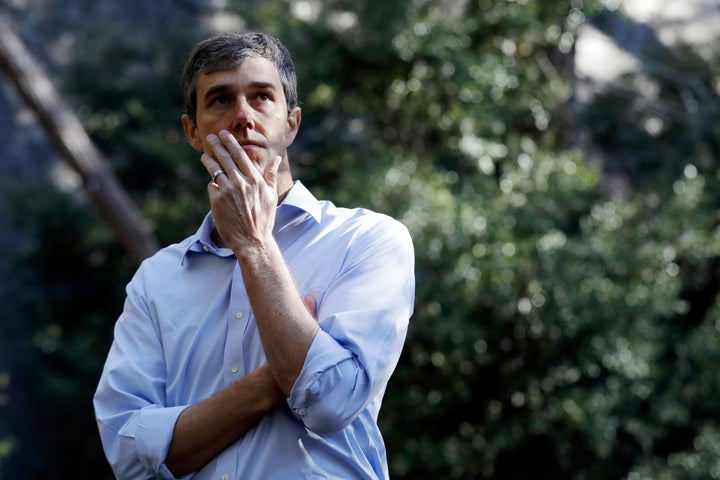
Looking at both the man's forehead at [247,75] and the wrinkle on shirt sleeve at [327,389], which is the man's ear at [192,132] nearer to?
the man's forehead at [247,75]

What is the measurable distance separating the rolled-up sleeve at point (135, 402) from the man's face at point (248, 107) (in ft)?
1.27

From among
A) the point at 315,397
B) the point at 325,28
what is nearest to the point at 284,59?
the point at 315,397

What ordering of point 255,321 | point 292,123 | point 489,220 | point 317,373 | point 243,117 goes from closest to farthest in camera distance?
1. point 317,373
2. point 255,321
3. point 243,117
4. point 292,123
5. point 489,220

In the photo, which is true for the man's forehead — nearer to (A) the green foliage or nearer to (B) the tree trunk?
(A) the green foliage

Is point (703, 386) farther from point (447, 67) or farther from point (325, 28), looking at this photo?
point (325, 28)

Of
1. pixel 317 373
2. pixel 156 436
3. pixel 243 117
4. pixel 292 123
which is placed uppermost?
pixel 243 117

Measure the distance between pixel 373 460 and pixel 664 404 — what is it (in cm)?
437

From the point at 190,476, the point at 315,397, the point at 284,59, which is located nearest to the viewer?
the point at 315,397

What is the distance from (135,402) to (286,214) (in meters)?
0.50

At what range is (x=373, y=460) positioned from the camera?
5.88ft

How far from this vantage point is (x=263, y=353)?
1795 mm

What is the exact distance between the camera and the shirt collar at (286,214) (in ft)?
6.40

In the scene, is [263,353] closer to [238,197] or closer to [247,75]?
[238,197]

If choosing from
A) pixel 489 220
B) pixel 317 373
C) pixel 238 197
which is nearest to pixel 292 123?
pixel 238 197
